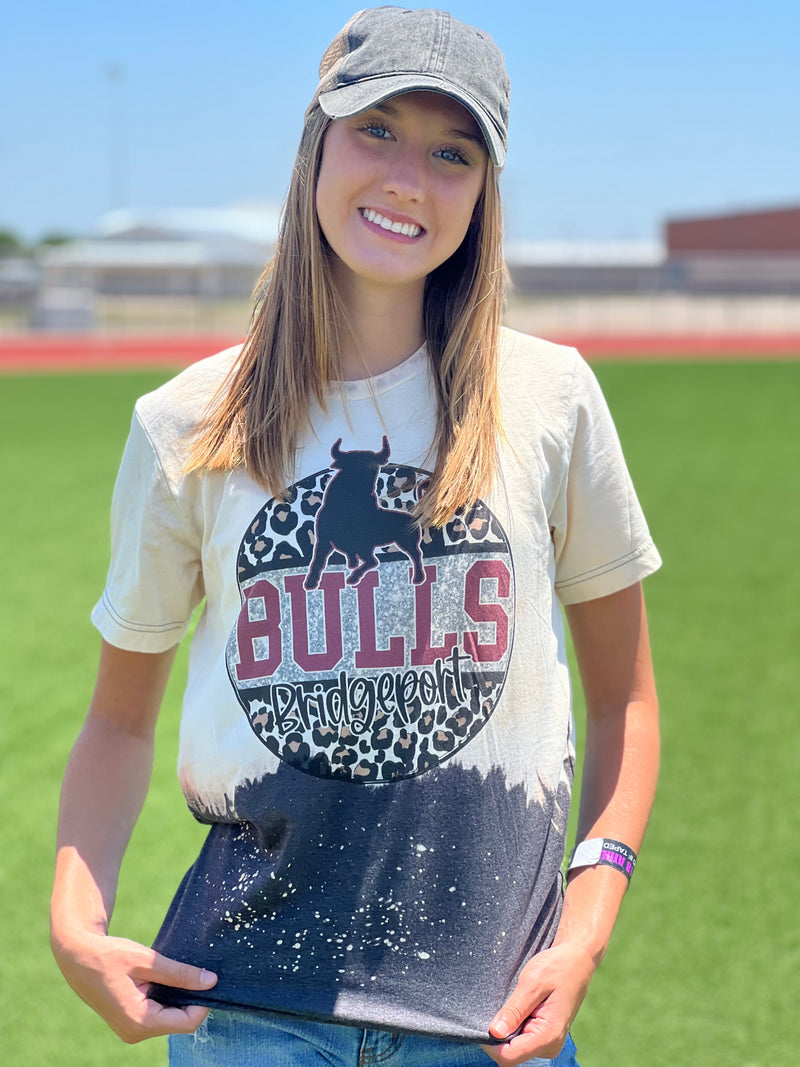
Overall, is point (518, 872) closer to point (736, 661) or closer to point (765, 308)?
point (736, 661)

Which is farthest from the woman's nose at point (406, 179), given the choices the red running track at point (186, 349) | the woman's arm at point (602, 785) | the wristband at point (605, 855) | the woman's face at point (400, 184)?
the red running track at point (186, 349)

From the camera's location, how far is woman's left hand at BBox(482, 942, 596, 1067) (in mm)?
1291

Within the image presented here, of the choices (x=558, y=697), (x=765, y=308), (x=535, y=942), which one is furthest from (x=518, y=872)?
(x=765, y=308)

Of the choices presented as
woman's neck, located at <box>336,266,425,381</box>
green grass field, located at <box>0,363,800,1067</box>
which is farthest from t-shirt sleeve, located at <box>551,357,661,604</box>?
green grass field, located at <box>0,363,800,1067</box>

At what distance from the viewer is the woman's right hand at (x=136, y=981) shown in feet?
4.37

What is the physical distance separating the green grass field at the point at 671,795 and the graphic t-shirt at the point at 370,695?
5.91ft

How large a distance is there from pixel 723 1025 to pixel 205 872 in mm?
2055

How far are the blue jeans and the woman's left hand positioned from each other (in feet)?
0.17

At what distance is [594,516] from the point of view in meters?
1.49

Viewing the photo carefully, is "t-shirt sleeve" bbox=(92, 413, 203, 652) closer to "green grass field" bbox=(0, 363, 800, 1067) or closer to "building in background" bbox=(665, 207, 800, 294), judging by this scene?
"green grass field" bbox=(0, 363, 800, 1067)

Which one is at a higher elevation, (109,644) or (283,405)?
(283,405)

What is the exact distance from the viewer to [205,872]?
4.62ft

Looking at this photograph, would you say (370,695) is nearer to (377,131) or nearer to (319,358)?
(319,358)

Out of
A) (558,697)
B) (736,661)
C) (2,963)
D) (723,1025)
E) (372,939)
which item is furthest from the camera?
(736,661)
